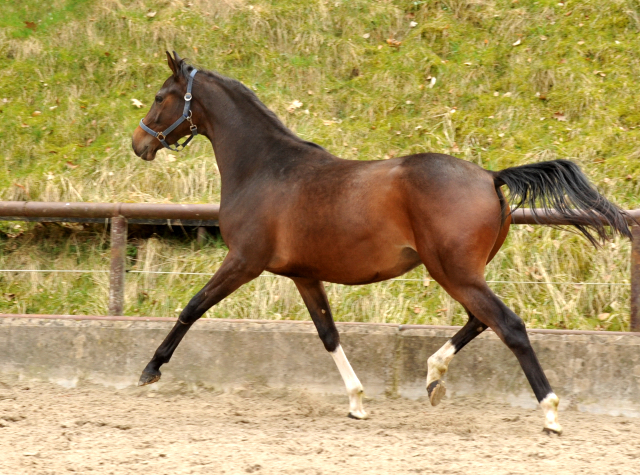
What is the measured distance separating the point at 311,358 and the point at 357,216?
132 cm

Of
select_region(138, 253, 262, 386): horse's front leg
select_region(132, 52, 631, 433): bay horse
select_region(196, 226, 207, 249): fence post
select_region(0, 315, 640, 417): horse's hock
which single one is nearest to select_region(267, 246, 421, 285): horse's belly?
select_region(132, 52, 631, 433): bay horse

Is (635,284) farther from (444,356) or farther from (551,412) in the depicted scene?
(444,356)

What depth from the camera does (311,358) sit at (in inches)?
195

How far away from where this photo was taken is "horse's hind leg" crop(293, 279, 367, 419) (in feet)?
14.8

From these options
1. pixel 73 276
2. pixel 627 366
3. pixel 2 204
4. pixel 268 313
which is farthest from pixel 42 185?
pixel 627 366

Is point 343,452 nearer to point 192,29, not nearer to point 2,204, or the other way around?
point 2,204

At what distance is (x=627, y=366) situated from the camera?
4465 millimetres

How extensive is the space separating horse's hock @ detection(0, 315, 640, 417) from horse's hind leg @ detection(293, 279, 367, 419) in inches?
12.4

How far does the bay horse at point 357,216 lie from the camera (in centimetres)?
389

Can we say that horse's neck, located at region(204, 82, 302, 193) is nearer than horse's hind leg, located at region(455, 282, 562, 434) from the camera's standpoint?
No

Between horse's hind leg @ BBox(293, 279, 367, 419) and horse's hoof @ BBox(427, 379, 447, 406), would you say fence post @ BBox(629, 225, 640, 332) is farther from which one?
horse's hind leg @ BBox(293, 279, 367, 419)

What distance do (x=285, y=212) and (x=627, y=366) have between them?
2.39 meters

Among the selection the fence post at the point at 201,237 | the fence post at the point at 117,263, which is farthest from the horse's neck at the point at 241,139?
the fence post at the point at 201,237

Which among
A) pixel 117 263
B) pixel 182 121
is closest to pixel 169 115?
pixel 182 121
